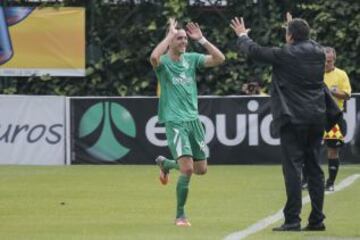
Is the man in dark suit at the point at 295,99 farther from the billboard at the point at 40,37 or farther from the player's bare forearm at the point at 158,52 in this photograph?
the billboard at the point at 40,37

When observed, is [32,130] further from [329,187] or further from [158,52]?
[158,52]

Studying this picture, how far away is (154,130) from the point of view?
21.8 metres

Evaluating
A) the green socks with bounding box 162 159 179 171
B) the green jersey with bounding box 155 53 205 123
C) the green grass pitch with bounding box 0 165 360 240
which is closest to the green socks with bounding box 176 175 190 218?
the green grass pitch with bounding box 0 165 360 240

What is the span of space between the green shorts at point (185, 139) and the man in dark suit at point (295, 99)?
1.17 meters

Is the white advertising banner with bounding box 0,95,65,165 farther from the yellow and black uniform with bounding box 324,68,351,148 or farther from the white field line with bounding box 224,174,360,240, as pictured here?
the white field line with bounding box 224,174,360,240

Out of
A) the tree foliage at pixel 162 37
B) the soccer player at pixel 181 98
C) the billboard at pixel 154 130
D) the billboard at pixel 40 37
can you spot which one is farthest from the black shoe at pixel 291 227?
the billboard at pixel 40 37

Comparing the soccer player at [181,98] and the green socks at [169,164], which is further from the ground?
the soccer player at [181,98]

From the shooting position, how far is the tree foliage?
2458cm

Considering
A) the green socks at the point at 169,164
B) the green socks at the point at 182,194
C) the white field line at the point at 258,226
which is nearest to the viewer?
the white field line at the point at 258,226

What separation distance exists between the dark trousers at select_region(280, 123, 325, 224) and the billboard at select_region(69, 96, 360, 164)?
1066 cm

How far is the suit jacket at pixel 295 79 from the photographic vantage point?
10.7 metres

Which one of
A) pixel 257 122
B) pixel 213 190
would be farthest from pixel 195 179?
pixel 257 122

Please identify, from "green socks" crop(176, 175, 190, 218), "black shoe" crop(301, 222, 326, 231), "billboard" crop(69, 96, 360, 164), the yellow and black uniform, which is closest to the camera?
"black shoe" crop(301, 222, 326, 231)

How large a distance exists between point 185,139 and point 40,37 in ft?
44.4
